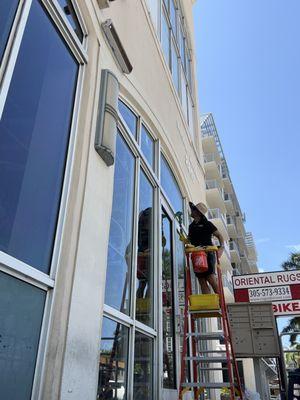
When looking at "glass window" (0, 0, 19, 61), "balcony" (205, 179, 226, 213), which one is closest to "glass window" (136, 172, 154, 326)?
"glass window" (0, 0, 19, 61)

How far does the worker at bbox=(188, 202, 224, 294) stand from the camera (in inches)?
A: 237


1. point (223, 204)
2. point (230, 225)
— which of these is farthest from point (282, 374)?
point (230, 225)

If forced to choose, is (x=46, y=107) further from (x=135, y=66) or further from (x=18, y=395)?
(x=135, y=66)

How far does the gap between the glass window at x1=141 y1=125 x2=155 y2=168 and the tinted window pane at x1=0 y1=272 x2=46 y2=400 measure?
11.7 ft

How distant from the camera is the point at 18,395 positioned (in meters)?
2.17

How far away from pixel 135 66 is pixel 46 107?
2.76 meters

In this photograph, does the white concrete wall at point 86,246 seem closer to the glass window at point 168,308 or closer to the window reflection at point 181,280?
the glass window at point 168,308

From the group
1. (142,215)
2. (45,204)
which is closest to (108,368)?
(45,204)

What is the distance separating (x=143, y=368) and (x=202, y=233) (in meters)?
2.57

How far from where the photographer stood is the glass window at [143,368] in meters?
4.05

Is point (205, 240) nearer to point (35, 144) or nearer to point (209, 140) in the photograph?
point (35, 144)

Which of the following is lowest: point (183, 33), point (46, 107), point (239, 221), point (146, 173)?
point (46, 107)

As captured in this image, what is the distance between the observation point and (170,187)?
23.4 ft

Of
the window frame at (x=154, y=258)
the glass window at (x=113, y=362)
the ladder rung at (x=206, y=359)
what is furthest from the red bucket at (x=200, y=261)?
the glass window at (x=113, y=362)
